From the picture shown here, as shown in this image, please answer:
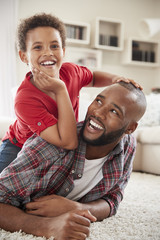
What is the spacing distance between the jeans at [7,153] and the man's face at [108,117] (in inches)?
19.6

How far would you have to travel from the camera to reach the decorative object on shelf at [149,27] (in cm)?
417

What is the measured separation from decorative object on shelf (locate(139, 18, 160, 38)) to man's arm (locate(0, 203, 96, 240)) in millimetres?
3678

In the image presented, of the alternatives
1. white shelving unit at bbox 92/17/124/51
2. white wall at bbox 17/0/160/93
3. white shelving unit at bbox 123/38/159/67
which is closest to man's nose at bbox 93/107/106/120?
white wall at bbox 17/0/160/93

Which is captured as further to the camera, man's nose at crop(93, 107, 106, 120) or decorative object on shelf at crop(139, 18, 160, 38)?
decorative object on shelf at crop(139, 18, 160, 38)

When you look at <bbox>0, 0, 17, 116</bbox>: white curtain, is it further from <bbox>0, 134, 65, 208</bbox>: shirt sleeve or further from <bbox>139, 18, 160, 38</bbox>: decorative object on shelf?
<bbox>0, 134, 65, 208</bbox>: shirt sleeve

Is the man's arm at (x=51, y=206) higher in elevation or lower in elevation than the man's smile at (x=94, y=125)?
lower

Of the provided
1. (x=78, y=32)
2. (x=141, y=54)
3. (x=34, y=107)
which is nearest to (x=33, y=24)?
(x=34, y=107)

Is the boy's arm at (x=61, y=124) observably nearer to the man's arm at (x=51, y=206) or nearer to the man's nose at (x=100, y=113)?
the man's nose at (x=100, y=113)

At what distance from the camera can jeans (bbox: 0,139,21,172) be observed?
62.1 inches

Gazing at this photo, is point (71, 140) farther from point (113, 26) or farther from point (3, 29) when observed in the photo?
point (113, 26)

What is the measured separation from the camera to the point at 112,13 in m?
4.80

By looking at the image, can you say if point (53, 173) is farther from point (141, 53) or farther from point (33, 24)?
point (141, 53)

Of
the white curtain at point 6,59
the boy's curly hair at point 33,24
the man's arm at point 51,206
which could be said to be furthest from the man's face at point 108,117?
the white curtain at point 6,59

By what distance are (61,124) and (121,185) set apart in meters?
0.44
